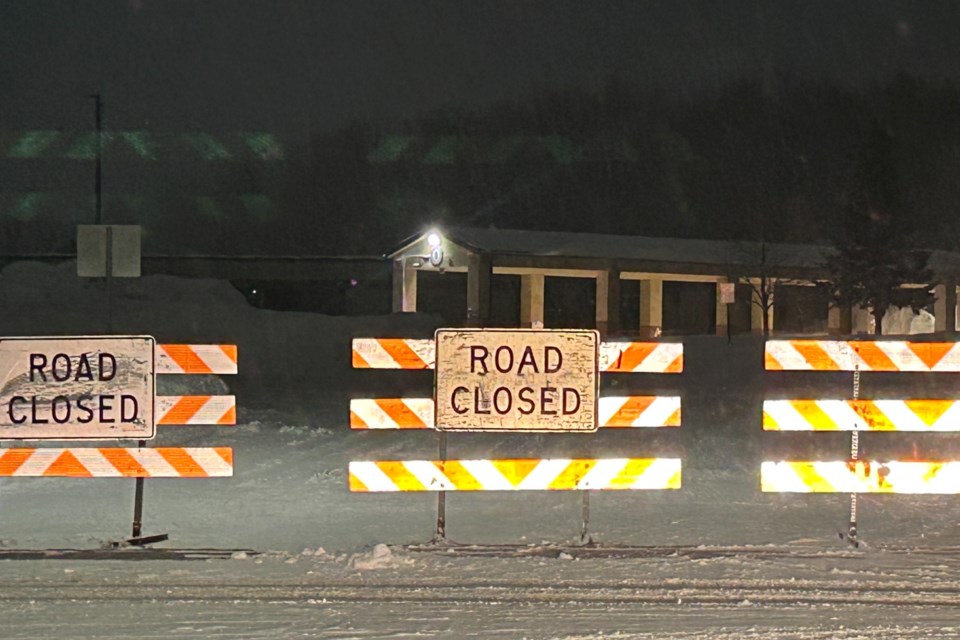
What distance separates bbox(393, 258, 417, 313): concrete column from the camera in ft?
131

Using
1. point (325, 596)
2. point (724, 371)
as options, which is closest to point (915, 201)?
point (724, 371)

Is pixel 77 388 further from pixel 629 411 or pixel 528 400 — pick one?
pixel 629 411

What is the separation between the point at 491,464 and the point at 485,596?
61.3 inches

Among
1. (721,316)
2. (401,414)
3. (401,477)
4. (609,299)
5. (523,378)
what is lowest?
(401,477)

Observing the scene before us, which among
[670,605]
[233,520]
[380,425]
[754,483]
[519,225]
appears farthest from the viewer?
[519,225]

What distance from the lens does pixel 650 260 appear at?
1618 inches

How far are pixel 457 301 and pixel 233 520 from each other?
123 feet

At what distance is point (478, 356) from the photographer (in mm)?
8516

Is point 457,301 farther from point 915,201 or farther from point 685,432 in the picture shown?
point 685,432

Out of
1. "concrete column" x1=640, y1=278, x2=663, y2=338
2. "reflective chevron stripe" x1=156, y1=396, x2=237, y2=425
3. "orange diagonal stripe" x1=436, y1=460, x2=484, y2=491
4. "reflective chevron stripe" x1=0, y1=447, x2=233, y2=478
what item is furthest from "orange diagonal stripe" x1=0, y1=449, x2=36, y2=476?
"concrete column" x1=640, y1=278, x2=663, y2=338

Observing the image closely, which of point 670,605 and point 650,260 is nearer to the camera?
point 670,605

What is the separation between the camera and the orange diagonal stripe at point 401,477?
8.66 metres

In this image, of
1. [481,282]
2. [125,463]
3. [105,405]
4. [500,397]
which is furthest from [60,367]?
[481,282]

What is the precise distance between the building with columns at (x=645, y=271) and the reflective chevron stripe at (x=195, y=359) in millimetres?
26100
